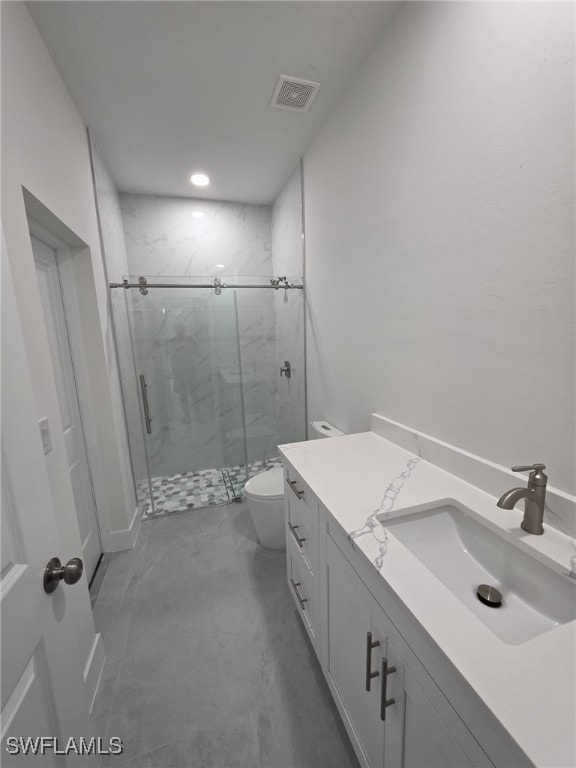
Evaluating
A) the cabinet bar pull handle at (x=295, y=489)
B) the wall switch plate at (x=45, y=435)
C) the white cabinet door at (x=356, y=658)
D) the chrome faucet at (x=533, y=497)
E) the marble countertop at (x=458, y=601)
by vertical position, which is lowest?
the white cabinet door at (x=356, y=658)

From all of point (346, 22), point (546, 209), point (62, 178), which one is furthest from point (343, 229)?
point (62, 178)

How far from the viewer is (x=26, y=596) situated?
584 millimetres

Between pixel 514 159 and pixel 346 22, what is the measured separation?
106cm

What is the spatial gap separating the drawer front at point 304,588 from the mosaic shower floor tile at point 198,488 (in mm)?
1264

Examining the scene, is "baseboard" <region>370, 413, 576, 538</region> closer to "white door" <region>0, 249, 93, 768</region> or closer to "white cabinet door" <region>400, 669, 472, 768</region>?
"white cabinet door" <region>400, 669, 472, 768</region>

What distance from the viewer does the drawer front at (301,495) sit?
44.5 inches

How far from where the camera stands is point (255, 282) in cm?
289

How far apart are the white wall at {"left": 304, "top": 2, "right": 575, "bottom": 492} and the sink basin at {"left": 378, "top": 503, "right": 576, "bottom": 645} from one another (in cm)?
23

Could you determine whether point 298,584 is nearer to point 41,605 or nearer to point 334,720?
point 334,720

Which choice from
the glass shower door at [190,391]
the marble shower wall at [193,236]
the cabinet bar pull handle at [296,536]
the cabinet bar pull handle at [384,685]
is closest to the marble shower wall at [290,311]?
the marble shower wall at [193,236]

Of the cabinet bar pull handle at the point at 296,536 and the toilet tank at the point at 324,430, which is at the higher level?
the toilet tank at the point at 324,430

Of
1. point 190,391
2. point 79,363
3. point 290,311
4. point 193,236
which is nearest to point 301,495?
point 79,363

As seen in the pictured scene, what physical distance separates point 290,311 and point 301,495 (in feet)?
5.98

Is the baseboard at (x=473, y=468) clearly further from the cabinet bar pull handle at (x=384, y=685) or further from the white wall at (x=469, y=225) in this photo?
the cabinet bar pull handle at (x=384, y=685)
